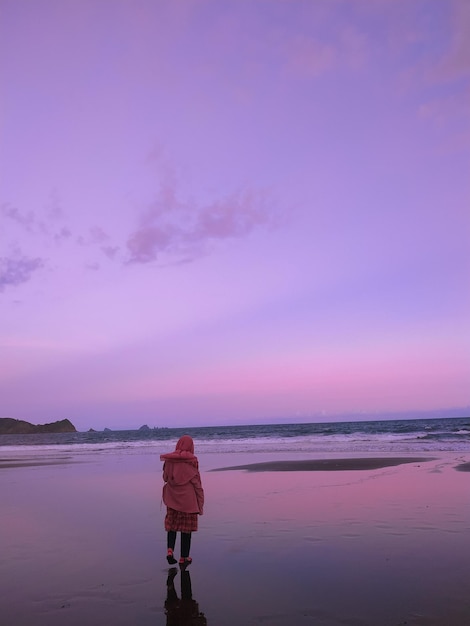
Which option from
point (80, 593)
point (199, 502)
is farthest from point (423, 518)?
point (80, 593)

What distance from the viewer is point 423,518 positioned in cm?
903

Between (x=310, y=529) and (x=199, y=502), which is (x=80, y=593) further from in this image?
(x=310, y=529)

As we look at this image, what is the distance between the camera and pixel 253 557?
6.96m

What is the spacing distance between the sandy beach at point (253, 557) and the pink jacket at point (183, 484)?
78cm

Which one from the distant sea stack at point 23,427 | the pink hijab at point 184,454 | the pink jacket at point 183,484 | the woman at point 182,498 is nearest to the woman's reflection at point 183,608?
the woman at point 182,498

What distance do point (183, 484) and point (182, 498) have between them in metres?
0.18

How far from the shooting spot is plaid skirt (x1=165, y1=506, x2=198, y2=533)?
6.84 m

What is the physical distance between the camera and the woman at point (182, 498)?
22.4ft

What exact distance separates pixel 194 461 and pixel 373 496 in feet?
20.0

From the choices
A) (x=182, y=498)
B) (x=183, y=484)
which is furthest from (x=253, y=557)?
(x=183, y=484)

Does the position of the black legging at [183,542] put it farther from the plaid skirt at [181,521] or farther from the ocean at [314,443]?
the ocean at [314,443]

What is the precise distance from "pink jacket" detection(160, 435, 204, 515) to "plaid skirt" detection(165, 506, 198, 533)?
106mm

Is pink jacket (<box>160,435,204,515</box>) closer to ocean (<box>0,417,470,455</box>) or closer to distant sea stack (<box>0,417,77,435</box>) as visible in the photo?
ocean (<box>0,417,470,455</box>)

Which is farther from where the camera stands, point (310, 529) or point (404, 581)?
point (310, 529)
